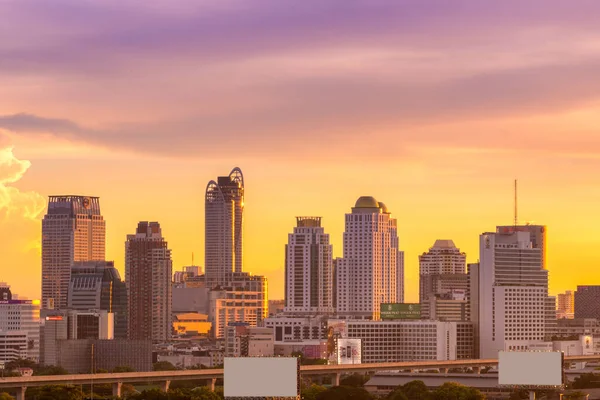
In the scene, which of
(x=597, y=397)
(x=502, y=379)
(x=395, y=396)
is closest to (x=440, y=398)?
(x=395, y=396)

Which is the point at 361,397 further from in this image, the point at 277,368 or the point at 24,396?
the point at 277,368

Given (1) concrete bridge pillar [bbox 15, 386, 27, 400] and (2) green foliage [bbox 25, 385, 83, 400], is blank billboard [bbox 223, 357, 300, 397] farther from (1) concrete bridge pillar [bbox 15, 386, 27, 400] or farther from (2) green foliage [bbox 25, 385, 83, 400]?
(1) concrete bridge pillar [bbox 15, 386, 27, 400]

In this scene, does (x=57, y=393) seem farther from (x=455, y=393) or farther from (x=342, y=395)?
(x=455, y=393)

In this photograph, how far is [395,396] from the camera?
7692 inches

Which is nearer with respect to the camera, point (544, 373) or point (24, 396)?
point (544, 373)

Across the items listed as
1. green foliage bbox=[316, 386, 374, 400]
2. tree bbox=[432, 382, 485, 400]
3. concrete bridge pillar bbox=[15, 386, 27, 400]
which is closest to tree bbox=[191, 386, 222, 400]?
green foliage bbox=[316, 386, 374, 400]

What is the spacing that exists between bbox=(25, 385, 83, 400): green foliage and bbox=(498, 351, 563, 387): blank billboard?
61.9 meters

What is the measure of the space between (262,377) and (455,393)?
64430 mm

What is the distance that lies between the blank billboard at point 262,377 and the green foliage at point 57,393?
57.8m

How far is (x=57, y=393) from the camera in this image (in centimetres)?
18775

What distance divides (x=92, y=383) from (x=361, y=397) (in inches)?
1232

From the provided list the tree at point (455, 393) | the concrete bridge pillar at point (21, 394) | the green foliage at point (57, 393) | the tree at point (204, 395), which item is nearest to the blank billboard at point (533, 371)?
the tree at point (455, 393)

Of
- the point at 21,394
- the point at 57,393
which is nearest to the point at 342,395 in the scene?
the point at 57,393

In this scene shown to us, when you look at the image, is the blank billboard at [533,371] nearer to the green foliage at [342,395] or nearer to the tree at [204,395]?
the tree at [204,395]
